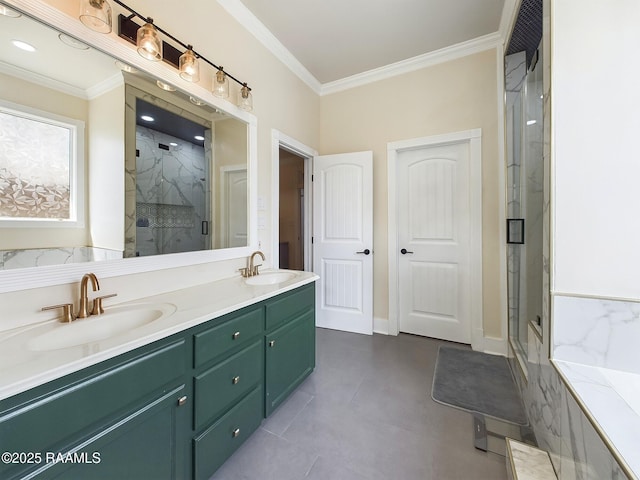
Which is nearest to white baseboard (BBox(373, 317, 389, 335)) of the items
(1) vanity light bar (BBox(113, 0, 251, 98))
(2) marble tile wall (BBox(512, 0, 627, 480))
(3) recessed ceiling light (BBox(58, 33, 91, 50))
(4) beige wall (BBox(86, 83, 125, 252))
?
(2) marble tile wall (BBox(512, 0, 627, 480))

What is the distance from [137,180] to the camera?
145cm

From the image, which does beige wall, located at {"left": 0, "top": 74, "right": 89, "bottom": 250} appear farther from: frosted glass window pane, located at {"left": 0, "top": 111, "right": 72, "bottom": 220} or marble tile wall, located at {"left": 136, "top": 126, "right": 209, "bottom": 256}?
marble tile wall, located at {"left": 136, "top": 126, "right": 209, "bottom": 256}

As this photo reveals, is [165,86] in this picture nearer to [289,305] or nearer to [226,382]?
[289,305]

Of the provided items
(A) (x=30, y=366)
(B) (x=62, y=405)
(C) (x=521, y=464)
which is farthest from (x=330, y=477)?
(A) (x=30, y=366)

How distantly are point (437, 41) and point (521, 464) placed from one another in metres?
3.20

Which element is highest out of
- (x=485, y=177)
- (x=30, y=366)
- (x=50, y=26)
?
(x=50, y=26)

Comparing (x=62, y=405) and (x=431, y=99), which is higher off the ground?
(x=431, y=99)

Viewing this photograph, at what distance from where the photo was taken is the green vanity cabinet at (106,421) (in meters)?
0.69

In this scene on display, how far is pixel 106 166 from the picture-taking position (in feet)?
4.28

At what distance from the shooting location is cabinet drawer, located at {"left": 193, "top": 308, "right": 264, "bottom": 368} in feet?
3.80

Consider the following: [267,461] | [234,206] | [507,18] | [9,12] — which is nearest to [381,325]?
[267,461]

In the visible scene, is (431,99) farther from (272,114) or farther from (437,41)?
(272,114)

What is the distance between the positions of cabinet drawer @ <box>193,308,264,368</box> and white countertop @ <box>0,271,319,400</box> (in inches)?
2.7

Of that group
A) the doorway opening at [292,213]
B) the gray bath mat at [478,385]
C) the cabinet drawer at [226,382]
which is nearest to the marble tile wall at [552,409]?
the gray bath mat at [478,385]
